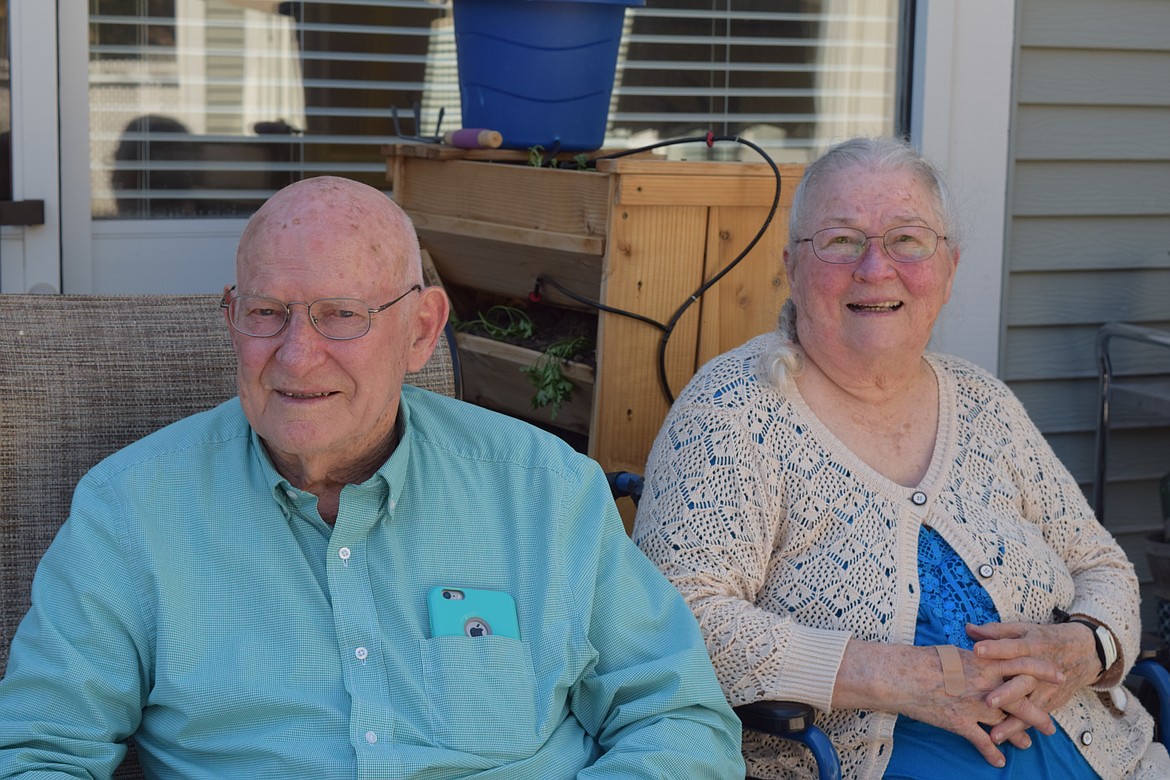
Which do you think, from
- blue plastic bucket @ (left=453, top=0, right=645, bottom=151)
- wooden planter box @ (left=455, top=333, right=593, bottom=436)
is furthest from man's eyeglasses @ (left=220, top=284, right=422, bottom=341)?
blue plastic bucket @ (left=453, top=0, right=645, bottom=151)

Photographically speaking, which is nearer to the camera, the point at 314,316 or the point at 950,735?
the point at 314,316

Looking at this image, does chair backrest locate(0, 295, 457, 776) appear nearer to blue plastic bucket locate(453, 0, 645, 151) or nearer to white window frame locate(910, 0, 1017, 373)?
blue plastic bucket locate(453, 0, 645, 151)

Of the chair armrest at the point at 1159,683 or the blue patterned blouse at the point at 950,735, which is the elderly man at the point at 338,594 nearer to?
the blue patterned blouse at the point at 950,735

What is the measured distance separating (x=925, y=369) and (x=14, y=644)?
5.05 ft

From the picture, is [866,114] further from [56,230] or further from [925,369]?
[56,230]

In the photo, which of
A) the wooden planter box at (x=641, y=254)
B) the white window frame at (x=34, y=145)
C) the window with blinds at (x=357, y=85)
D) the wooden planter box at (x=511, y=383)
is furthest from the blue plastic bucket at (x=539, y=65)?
the white window frame at (x=34, y=145)

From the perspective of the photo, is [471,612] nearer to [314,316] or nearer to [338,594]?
[338,594]

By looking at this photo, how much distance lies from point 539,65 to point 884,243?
0.91 meters

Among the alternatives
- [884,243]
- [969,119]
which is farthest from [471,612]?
[969,119]

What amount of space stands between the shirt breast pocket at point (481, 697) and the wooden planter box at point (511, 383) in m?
1.00

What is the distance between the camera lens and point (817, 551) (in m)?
2.10

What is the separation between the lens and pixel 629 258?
2488 millimetres

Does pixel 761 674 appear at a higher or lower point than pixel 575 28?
lower

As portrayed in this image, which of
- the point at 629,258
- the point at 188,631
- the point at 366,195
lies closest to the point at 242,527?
the point at 188,631
